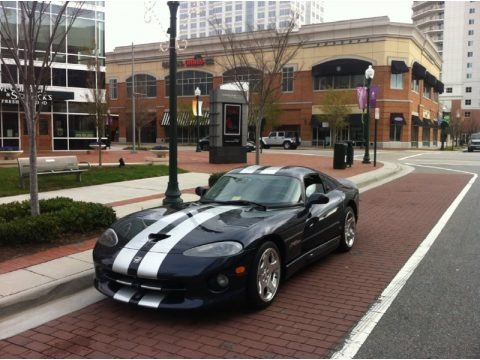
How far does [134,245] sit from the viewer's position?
16.0ft

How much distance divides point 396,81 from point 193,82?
26.2 metres

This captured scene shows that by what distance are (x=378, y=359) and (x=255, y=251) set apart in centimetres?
152

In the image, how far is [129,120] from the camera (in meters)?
66.2

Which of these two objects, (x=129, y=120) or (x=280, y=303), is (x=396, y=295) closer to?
(x=280, y=303)

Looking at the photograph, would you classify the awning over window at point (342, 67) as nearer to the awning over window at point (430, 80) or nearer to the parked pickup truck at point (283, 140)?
the parked pickup truck at point (283, 140)

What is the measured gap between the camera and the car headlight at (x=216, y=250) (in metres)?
4.60

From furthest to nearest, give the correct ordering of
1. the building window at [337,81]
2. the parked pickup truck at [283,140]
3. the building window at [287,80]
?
the building window at [287,80] < the building window at [337,81] < the parked pickup truck at [283,140]

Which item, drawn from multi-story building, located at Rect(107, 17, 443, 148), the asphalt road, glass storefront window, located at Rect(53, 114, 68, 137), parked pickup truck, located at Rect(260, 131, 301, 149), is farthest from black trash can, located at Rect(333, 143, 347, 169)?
multi-story building, located at Rect(107, 17, 443, 148)

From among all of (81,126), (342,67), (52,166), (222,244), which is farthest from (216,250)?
(342,67)

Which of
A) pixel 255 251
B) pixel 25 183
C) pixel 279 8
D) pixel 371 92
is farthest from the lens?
pixel 279 8

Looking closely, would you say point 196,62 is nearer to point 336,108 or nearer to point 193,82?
point 193,82

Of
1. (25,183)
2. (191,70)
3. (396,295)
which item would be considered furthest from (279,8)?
(396,295)

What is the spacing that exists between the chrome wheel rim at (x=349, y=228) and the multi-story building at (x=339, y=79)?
42.2 metres

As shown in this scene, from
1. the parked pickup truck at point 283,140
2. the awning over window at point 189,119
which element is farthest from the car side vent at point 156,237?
the awning over window at point 189,119
